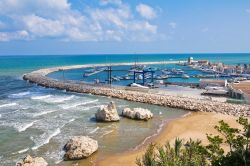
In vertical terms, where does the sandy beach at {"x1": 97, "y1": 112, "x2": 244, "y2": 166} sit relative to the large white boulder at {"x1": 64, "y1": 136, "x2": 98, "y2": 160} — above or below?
below

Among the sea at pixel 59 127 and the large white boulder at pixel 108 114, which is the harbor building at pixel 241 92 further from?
the large white boulder at pixel 108 114

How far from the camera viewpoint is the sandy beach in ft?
101

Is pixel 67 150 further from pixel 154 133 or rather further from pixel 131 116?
pixel 131 116

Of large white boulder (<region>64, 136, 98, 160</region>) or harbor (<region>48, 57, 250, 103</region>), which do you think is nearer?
large white boulder (<region>64, 136, 98, 160</region>)

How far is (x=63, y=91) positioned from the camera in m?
76.8

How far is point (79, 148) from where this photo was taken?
102 ft

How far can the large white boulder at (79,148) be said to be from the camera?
101 ft

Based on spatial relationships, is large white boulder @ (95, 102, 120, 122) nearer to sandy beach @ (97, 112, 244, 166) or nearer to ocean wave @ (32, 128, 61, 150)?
ocean wave @ (32, 128, 61, 150)

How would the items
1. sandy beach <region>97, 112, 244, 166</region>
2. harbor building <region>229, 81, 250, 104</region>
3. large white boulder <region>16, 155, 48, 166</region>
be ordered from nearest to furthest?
large white boulder <region>16, 155, 48, 166</region> < sandy beach <region>97, 112, 244, 166</region> < harbor building <region>229, 81, 250, 104</region>

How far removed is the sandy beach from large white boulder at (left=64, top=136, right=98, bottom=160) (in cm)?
162

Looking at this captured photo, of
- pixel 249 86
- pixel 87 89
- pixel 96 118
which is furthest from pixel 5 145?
pixel 249 86

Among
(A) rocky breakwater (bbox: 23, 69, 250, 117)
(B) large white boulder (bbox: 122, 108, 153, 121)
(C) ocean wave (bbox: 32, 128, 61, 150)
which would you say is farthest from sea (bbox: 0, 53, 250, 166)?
(A) rocky breakwater (bbox: 23, 69, 250, 117)

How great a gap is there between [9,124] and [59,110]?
1048 centimetres

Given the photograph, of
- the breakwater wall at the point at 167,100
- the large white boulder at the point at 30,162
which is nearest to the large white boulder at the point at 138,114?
the breakwater wall at the point at 167,100
